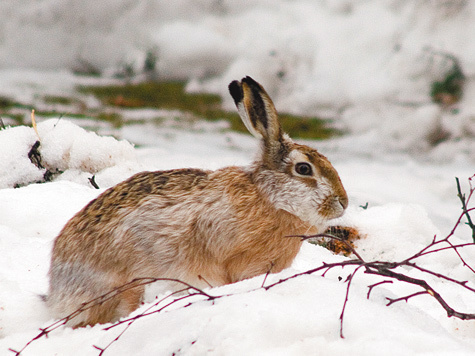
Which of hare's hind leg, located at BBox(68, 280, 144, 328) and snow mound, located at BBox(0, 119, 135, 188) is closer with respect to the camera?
hare's hind leg, located at BBox(68, 280, 144, 328)

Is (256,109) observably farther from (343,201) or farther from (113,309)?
(113,309)

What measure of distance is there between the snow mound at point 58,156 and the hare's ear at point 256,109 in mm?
1688

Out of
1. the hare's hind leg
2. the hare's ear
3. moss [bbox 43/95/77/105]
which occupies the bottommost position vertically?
the hare's hind leg

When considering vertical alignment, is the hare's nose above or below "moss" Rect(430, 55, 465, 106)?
below

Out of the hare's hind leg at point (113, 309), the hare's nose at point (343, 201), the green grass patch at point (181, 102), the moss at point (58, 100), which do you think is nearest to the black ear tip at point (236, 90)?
the hare's nose at point (343, 201)

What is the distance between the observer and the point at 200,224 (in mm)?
2541

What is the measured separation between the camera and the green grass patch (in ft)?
27.8

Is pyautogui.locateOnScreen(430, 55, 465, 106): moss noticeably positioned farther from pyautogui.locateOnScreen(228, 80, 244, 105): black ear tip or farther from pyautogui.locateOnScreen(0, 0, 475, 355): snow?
pyautogui.locateOnScreen(228, 80, 244, 105): black ear tip

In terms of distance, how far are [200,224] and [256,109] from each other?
64cm

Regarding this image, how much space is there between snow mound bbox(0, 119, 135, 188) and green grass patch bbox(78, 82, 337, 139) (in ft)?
12.7

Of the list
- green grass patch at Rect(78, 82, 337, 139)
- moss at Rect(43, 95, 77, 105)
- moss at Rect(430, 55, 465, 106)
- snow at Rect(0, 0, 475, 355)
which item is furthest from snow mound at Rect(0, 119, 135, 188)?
moss at Rect(430, 55, 465, 106)

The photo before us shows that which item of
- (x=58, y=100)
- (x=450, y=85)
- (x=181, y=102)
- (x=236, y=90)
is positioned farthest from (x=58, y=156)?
(x=450, y=85)

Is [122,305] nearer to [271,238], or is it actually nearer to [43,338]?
[43,338]

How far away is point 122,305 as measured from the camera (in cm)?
246
